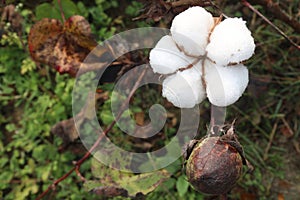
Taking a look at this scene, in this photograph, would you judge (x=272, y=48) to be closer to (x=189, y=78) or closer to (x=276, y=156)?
(x=276, y=156)

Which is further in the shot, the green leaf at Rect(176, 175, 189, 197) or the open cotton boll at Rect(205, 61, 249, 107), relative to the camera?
the green leaf at Rect(176, 175, 189, 197)

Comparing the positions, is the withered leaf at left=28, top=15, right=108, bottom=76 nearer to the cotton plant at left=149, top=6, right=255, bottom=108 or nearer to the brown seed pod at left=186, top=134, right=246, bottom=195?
the cotton plant at left=149, top=6, right=255, bottom=108

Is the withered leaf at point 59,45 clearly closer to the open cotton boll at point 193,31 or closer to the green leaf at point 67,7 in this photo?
the green leaf at point 67,7

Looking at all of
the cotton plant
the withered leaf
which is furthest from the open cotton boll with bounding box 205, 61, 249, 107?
the withered leaf

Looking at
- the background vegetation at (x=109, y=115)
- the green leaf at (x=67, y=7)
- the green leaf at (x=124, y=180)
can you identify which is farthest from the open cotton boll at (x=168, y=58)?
the green leaf at (x=67, y=7)

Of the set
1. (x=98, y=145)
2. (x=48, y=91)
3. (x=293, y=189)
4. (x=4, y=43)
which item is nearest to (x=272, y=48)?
(x=293, y=189)

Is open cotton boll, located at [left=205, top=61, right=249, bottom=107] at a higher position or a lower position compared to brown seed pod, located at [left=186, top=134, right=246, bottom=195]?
higher
